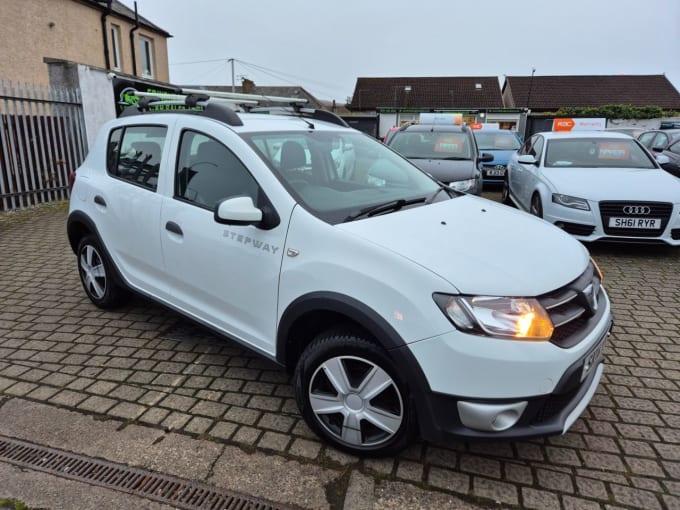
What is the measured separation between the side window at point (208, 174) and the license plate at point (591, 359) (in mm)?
1942

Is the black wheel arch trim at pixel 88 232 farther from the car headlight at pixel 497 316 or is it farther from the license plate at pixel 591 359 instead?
the license plate at pixel 591 359

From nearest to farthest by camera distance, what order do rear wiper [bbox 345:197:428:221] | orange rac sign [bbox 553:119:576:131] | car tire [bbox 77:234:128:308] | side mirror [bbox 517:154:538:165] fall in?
rear wiper [bbox 345:197:428:221]
car tire [bbox 77:234:128:308]
side mirror [bbox 517:154:538:165]
orange rac sign [bbox 553:119:576:131]

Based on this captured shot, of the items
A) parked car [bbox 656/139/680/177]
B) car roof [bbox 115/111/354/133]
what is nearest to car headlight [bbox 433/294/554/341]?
car roof [bbox 115/111/354/133]

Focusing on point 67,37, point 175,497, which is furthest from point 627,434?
point 67,37

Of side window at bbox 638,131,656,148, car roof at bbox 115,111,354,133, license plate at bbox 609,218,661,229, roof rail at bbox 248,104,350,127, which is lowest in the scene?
license plate at bbox 609,218,661,229

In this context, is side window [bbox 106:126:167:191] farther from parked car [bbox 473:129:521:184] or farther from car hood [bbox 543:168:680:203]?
parked car [bbox 473:129:521:184]

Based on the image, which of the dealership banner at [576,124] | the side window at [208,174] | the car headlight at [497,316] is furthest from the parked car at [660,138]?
the side window at [208,174]

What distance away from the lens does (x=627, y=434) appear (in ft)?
8.89

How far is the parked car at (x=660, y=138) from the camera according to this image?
1129 centimetres

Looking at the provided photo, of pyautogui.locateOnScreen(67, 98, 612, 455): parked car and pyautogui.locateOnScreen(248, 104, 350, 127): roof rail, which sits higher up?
pyautogui.locateOnScreen(248, 104, 350, 127): roof rail

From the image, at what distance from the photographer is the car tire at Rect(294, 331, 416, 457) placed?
2.29 meters

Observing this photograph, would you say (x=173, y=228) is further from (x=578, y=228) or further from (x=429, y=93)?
(x=429, y=93)

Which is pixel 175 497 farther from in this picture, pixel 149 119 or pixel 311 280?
pixel 149 119

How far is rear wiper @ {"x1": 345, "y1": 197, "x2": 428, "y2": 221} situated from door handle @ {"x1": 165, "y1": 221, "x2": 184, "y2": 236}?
1.25 metres
